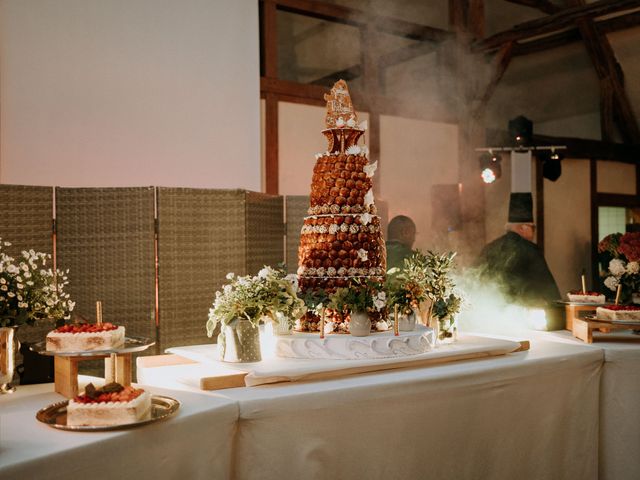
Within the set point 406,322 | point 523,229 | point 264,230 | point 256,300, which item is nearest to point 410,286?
point 406,322

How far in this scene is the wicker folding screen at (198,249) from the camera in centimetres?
446

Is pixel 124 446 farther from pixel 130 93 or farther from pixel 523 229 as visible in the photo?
pixel 523 229

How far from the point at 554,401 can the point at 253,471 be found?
1589mm

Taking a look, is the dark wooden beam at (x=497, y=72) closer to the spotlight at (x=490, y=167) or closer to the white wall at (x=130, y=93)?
the spotlight at (x=490, y=167)

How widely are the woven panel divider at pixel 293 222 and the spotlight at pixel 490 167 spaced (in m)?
3.34

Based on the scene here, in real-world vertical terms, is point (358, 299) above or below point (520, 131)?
below

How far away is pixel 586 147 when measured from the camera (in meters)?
9.19

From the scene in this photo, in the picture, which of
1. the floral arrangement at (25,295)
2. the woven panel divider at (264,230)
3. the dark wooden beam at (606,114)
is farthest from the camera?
the dark wooden beam at (606,114)

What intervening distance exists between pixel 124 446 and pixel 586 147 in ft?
28.6

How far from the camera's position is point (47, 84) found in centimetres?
500

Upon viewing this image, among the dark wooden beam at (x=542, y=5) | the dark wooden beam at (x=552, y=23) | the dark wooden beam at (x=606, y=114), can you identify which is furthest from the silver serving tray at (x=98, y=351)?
the dark wooden beam at (x=606, y=114)

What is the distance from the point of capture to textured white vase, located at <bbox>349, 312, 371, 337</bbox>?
2.93 metres

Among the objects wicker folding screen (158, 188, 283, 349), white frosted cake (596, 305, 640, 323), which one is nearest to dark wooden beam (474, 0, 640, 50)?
wicker folding screen (158, 188, 283, 349)

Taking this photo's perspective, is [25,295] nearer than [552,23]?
Yes
